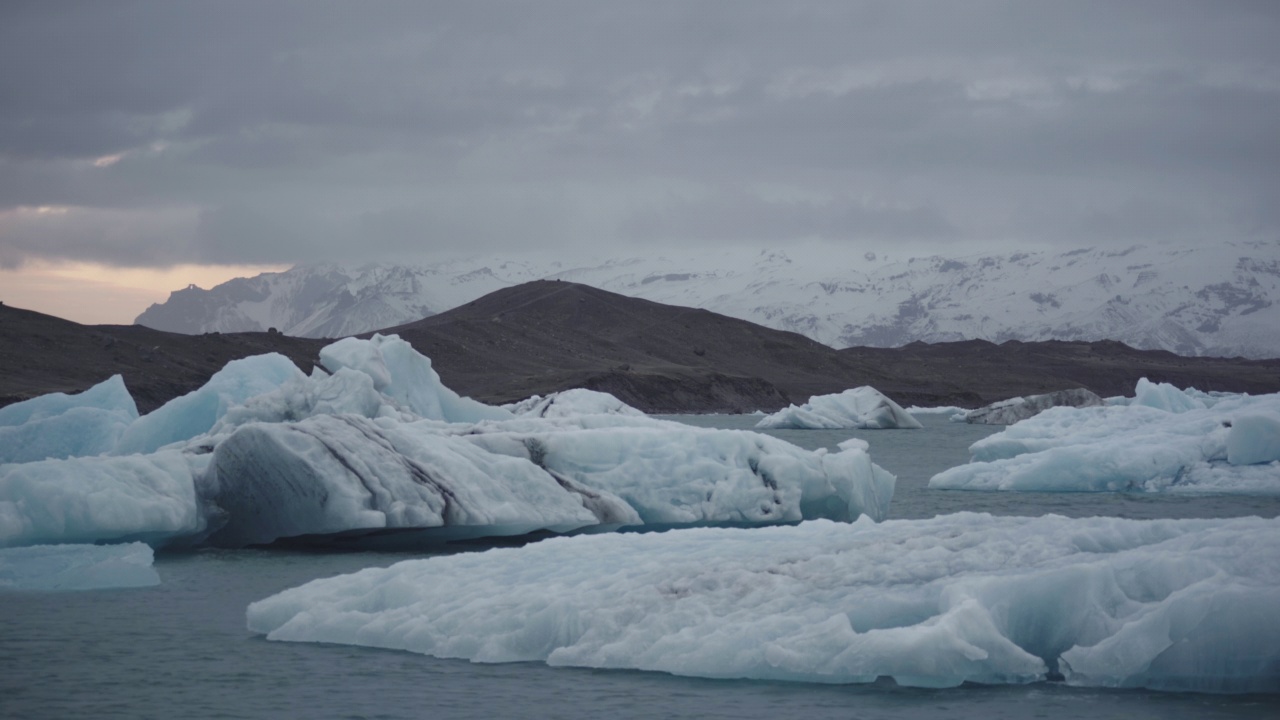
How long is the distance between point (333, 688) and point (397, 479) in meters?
6.52

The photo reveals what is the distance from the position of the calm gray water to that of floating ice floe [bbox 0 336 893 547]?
2.34 metres

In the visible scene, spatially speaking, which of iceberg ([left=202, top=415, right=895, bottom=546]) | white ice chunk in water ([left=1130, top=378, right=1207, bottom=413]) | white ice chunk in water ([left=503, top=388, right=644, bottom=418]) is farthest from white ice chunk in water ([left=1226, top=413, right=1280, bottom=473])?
white ice chunk in water ([left=1130, top=378, right=1207, bottom=413])

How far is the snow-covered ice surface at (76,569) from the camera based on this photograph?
43.5ft

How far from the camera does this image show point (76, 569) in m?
13.4

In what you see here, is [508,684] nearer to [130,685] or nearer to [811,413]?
[130,685]

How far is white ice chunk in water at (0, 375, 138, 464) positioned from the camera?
68.3ft

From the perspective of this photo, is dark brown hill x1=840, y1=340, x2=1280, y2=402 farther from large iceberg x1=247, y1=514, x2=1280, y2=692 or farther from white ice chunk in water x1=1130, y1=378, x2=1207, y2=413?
large iceberg x1=247, y1=514, x2=1280, y2=692

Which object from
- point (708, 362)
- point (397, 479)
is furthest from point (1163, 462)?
point (708, 362)

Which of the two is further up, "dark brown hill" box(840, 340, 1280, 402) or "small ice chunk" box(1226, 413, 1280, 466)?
"dark brown hill" box(840, 340, 1280, 402)

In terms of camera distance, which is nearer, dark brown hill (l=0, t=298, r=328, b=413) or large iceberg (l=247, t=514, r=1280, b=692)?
large iceberg (l=247, t=514, r=1280, b=692)

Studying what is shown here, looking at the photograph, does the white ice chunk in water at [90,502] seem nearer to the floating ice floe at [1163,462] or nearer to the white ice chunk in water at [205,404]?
the white ice chunk in water at [205,404]

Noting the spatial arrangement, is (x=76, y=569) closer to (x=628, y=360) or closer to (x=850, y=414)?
(x=850, y=414)

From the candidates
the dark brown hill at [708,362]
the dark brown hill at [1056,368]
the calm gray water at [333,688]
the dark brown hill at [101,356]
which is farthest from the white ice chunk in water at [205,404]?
the dark brown hill at [1056,368]

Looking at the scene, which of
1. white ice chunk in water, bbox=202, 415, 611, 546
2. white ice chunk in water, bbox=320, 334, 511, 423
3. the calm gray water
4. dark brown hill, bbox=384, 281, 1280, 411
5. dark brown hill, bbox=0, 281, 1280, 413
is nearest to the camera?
Result: the calm gray water
